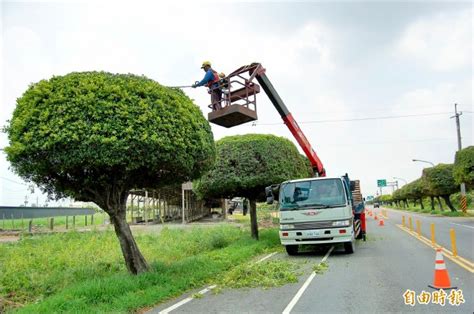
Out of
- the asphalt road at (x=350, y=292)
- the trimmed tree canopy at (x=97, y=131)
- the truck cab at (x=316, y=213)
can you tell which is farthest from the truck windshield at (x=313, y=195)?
the trimmed tree canopy at (x=97, y=131)

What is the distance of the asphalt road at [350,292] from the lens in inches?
265

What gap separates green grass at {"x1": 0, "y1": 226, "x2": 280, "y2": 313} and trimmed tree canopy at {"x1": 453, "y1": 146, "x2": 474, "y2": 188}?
19360 mm

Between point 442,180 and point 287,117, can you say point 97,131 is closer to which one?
point 287,117

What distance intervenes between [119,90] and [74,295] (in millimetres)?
4001

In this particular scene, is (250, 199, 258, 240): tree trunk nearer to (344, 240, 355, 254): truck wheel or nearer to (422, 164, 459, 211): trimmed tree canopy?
(344, 240, 355, 254): truck wheel

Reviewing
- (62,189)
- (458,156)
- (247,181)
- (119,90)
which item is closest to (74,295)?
(62,189)

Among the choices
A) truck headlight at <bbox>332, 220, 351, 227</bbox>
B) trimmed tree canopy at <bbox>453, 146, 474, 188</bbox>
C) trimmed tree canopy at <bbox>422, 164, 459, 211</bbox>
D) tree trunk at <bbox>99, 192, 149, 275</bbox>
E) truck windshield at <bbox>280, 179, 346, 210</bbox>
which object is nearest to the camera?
tree trunk at <bbox>99, 192, 149, 275</bbox>

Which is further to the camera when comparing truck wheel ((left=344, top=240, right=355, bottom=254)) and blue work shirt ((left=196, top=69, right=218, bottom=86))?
truck wheel ((left=344, top=240, right=355, bottom=254))

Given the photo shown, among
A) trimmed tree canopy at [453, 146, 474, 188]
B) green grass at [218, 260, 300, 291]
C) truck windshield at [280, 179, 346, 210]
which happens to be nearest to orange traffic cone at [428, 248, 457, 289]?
green grass at [218, 260, 300, 291]

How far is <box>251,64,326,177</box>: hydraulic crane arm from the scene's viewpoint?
542 inches

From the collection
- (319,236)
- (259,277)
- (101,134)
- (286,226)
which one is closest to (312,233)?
(319,236)

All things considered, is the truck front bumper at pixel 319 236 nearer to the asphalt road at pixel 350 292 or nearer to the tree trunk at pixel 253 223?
the asphalt road at pixel 350 292

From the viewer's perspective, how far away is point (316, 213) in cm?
1282

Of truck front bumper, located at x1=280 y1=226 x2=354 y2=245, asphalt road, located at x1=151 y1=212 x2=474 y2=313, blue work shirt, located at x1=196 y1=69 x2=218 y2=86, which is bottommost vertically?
asphalt road, located at x1=151 y1=212 x2=474 y2=313
